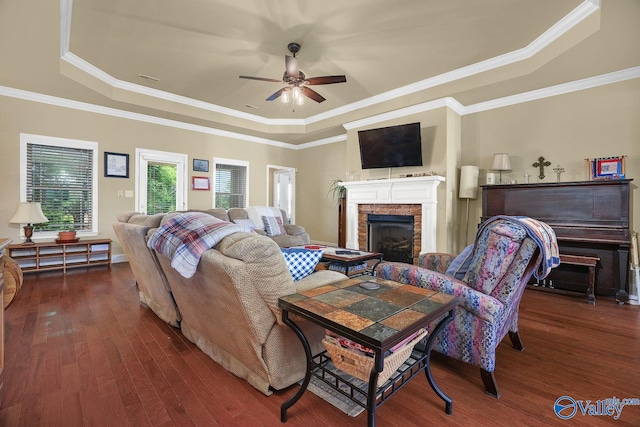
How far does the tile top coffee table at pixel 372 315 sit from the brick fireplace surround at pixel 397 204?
10.5 feet

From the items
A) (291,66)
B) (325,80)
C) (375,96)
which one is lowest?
(325,80)

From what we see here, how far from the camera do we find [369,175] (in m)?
5.52

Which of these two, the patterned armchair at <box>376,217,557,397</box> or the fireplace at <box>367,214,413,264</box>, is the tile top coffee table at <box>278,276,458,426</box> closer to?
the patterned armchair at <box>376,217,557,397</box>

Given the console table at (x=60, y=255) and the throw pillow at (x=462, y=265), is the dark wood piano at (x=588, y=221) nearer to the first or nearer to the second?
the throw pillow at (x=462, y=265)

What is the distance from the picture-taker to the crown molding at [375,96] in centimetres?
290

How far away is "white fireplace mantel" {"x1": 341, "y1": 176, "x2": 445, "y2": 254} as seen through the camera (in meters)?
4.55

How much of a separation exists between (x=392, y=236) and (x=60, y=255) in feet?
17.6

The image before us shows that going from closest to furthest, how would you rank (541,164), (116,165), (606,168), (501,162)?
1. (606,168)
2. (541,164)
3. (501,162)
4. (116,165)

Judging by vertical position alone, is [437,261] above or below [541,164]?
below

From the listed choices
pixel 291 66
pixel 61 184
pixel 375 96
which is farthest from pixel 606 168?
pixel 61 184

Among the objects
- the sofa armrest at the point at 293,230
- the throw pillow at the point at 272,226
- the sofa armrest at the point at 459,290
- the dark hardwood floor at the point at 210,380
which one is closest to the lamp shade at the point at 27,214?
the dark hardwood floor at the point at 210,380

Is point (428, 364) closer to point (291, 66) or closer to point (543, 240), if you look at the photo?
point (543, 240)

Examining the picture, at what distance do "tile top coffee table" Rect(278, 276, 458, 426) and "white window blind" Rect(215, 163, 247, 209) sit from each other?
5.48m

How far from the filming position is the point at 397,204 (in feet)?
16.3
